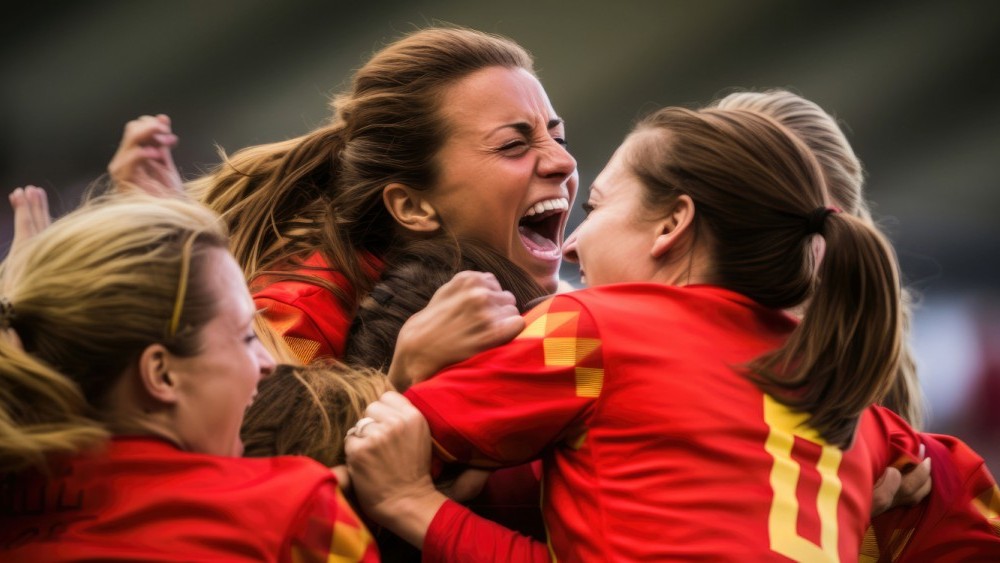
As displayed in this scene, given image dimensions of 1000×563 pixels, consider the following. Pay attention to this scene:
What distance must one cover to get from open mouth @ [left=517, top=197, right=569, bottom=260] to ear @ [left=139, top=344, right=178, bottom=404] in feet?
3.43

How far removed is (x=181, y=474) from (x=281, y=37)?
12.0ft

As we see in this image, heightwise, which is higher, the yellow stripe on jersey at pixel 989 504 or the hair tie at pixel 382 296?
the hair tie at pixel 382 296

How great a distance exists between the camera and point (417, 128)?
7.51 feet

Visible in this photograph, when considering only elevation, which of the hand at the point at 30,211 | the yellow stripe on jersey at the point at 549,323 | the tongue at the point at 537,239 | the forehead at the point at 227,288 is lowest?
the tongue at the point at 537,239

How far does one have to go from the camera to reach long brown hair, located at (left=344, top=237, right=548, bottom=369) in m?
1.82

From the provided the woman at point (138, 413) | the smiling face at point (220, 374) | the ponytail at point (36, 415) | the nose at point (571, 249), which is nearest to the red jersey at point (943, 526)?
the nose at point (571, 249)

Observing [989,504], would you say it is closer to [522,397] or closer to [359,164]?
[522,397]

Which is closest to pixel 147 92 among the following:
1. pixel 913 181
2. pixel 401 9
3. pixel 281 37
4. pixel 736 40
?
pixel 281 37

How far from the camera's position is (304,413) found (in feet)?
5.10

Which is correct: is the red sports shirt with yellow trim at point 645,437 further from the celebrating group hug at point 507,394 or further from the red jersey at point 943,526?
the red jersey at point 943,526

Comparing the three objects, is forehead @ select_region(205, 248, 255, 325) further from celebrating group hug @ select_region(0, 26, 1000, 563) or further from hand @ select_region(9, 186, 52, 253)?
hand @ select_region(9, 186, 52, 253)

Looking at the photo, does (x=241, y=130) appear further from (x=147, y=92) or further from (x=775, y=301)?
(x=775, y=301)

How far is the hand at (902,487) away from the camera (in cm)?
179

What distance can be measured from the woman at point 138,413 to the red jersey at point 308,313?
508 millimetres
